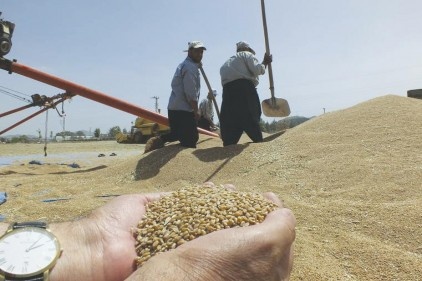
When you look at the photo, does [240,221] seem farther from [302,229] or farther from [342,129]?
[342,129]

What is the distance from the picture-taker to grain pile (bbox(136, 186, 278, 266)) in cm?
143

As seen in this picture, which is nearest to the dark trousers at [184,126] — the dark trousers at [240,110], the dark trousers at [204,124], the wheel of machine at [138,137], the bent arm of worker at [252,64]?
the dark trousers at [240,110]

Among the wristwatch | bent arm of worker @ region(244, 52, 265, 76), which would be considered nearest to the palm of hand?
the wristwatch

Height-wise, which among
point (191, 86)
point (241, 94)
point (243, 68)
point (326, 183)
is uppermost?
point (243, 68)

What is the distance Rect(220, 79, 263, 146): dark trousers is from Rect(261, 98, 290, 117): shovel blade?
0.85 m

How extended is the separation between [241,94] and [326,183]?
2.43 metres

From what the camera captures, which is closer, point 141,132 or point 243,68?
point 243,68

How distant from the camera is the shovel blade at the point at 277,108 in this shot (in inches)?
253

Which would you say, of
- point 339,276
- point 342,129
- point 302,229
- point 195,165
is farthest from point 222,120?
point 339,276

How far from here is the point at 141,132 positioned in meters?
18.3

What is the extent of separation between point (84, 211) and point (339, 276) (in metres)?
2.06

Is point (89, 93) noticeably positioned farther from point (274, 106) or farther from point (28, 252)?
point (28, 252)

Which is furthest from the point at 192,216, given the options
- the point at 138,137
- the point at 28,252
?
the point at 138,137

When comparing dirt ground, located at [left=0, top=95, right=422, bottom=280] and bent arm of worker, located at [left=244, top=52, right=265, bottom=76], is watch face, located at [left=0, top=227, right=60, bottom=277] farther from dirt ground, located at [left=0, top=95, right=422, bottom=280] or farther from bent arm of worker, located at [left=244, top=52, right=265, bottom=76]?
bent arm of worker, located at [left=244, top=52, right=265, bottom=76]
